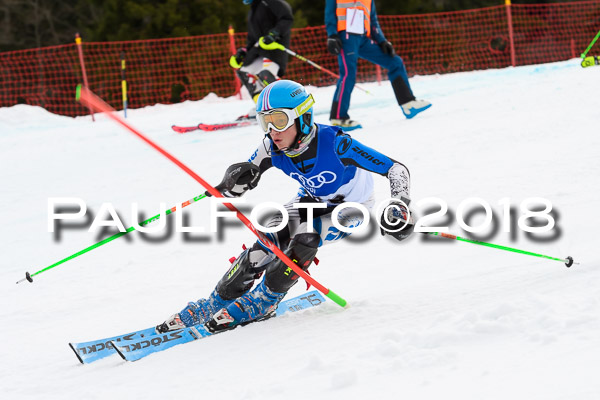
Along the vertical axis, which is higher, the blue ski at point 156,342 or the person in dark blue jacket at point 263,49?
the person in dark blue jacket at point 263,49

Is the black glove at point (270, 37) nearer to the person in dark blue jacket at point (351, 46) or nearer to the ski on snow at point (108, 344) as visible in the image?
the person in dark blue jacket at point (351, 46)

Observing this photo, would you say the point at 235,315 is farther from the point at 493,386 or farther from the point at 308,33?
the point at 308,33

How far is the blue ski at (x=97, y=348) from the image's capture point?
3.17 metres

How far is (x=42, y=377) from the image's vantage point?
3.05 metres

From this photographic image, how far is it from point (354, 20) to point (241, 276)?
4.82 m

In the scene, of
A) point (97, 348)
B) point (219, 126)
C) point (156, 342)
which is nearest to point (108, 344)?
point (97, 348)

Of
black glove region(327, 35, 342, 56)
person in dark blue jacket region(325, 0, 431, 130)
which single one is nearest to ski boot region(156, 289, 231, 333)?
person in dark blue jacket region(325, 0, 431, 130)

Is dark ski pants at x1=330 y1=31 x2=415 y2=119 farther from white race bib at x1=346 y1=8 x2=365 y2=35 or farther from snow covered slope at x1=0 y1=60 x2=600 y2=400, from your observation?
snow covered slope at x1=0 y1=60 x2=600 y2=400

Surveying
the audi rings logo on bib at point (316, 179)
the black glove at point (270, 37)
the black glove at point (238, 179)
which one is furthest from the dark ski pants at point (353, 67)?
the black glove at point (238, 179)

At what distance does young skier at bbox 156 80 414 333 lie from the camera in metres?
3.26

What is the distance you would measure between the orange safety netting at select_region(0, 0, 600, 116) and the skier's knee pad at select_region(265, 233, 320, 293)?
1370 centimetres

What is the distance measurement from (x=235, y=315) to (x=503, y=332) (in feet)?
4.18

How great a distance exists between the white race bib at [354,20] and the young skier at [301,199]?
4321mm

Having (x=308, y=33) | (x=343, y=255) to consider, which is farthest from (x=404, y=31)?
(x=343, y=255)
